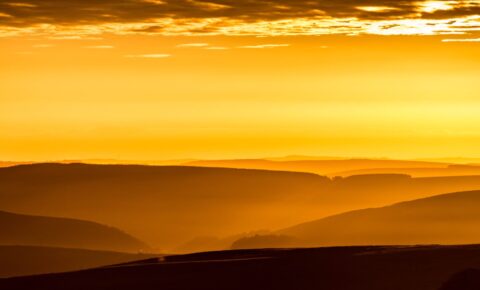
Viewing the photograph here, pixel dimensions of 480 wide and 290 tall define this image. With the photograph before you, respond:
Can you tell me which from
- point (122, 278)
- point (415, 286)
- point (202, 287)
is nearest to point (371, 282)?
point (415, 286)

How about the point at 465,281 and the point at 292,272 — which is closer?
the point at 465,281

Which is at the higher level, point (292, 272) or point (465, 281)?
point (465, 281)

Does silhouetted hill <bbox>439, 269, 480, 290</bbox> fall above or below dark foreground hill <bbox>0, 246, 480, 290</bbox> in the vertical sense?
above

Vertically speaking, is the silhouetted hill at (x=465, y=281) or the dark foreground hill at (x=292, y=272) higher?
the silhouetted hill at (x=465, y=281)

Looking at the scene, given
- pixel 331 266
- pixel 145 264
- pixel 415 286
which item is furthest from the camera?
pixel 145 264

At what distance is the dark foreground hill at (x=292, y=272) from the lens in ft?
114

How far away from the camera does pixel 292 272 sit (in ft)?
122

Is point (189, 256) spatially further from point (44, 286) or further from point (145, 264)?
point (44, 286)

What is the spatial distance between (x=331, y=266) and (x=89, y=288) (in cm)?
866

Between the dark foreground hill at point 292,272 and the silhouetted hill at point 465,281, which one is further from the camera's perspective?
the dark foreground hill at point 292,272

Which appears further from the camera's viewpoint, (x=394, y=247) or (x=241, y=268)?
(x=394, y=247)

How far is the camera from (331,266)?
37812 millimetres

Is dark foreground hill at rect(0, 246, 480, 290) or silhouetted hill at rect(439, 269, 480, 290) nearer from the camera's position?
silhouetted hill at rect(439, 269, 480, 290)

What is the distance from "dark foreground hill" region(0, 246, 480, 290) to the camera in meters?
34.8
